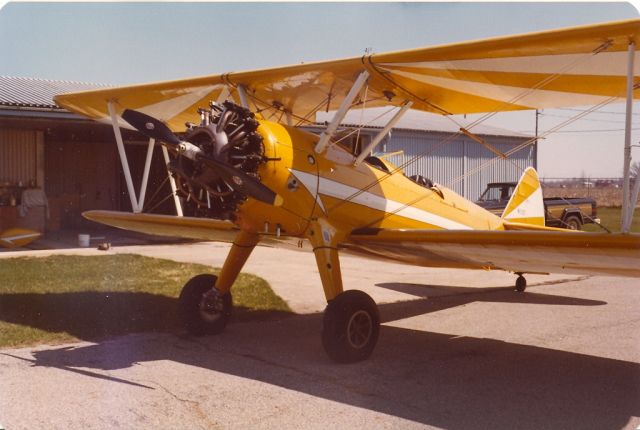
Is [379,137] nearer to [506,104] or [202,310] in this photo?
[506,104]

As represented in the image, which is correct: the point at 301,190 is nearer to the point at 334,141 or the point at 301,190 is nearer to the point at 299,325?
the point at 334,141

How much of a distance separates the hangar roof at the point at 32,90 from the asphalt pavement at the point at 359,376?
1088 centimetres

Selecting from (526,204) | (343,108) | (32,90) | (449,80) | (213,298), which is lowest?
(213,298)

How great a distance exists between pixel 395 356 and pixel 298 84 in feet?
10.1

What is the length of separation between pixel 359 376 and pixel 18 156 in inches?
669

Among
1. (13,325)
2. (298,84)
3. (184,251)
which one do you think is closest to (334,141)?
(298,84)

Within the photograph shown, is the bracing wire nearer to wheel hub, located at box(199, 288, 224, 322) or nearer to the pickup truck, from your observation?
wheel hub, located at box(199, 288, 224, 322)

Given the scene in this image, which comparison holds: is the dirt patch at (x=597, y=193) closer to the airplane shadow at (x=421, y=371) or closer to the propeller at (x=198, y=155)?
the airplane shadow at (x=421, y=371)

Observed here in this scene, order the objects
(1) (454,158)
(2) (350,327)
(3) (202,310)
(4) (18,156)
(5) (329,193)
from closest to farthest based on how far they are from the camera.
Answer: (2) (350,327) → (5) (329,193) → (3) (202,310) → (4) (18,156) → (1) (454,158)

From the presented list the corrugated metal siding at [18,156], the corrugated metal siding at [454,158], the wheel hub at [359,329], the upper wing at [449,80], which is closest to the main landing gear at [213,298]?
the wheel hub at [359,329]

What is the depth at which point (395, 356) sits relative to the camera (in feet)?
21.8

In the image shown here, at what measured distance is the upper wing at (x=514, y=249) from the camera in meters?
5.04

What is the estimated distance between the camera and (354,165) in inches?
277

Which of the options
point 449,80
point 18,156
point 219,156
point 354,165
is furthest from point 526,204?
point 18,156
